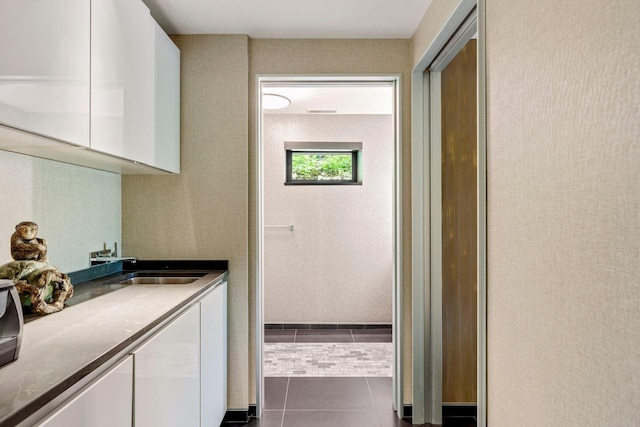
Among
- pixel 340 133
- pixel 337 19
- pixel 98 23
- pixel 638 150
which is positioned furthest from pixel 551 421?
pixel 340 133

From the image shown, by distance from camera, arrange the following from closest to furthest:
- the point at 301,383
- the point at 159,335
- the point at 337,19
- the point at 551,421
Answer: the point at 551,421
the point at 159,335
the point at 337,19
the point at 301,383

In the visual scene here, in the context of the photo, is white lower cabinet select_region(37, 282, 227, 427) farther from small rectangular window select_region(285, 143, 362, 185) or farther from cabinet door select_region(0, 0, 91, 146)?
small rectangular window select_region(285, 143, 362, 185)

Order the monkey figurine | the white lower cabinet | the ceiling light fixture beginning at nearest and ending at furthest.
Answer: the white lower cabinet < the monkey figurine < the ceiling light fixture

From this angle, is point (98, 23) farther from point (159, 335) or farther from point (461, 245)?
point (461, 245)

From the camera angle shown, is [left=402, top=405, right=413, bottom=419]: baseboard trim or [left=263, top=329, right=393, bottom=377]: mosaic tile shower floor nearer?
[left=402, top=405, right=413, bottom=419]: baseboard trim

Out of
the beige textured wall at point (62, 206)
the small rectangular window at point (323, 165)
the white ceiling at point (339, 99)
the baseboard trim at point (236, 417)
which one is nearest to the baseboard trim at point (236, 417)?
the baseboard trim at point (236, 417)

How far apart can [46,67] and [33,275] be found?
67 cm

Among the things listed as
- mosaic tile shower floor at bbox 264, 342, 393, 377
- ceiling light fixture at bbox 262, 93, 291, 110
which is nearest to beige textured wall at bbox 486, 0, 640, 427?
mosaic tile shower floor at bbox 264, 342, 393, 377

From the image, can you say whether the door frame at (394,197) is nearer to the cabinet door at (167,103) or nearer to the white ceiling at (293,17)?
the white ceiling at (293,17)

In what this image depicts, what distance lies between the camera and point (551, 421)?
3.58 ft

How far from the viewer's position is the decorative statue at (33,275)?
135 centimetres

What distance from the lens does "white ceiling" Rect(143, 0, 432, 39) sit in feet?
7.23

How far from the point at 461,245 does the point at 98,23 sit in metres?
Answer: 2.20

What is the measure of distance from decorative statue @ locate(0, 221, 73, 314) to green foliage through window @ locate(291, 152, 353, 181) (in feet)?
11.2
